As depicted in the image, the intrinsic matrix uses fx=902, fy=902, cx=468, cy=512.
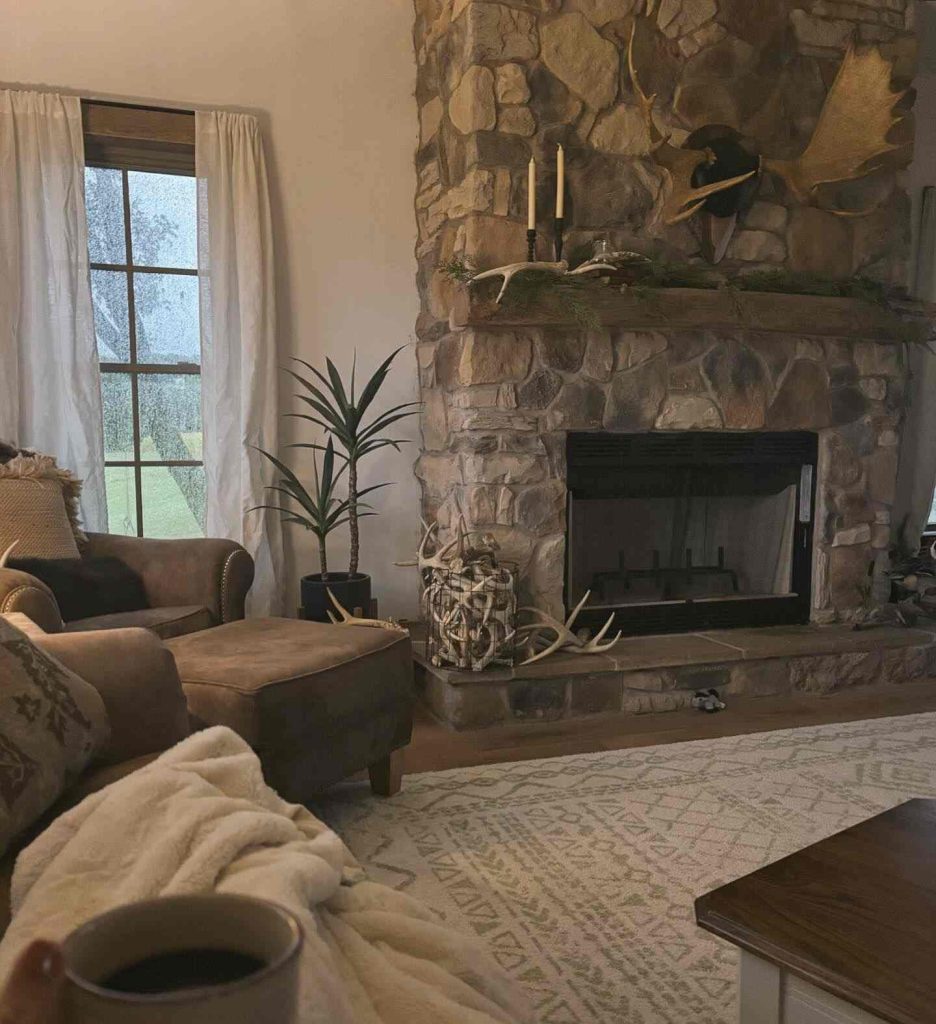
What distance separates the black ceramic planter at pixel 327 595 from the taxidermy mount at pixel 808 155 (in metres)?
1.87

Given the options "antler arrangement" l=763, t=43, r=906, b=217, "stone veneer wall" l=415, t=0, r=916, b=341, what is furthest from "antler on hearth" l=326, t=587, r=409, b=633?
"antler arrangement" l=763, t=43, r=906, b=217

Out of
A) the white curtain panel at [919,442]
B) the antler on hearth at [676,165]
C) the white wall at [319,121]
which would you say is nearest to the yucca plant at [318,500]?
the white wall at [319,121]

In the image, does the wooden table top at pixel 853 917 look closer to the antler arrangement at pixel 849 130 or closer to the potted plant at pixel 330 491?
the potted plant at pixel 330 491

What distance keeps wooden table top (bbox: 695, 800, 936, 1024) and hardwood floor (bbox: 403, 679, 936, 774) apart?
5.15 ft

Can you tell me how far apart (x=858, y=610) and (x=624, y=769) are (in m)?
1.71

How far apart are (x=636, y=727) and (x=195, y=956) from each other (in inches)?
113

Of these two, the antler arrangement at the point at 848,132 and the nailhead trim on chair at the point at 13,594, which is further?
the antler arrangement at the point at 848,132

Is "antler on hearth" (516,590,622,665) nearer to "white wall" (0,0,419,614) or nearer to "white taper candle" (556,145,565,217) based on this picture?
"white wall" (0,0,419,614)

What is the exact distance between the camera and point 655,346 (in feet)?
11.5

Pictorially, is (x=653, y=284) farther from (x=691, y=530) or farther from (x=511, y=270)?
(x=691, y=530)

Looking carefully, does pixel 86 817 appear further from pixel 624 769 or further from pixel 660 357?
pixel 660 357

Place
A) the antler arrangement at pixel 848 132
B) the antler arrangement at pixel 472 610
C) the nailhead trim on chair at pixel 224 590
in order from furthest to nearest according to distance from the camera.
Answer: the antler arrangement at pixel 848 132
the antler arrangement at pixel 472 610
the nailhead trim on chair at pixel 224 590

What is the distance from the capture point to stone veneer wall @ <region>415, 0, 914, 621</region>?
11.0 ft

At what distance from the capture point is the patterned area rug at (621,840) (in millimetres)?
1695
